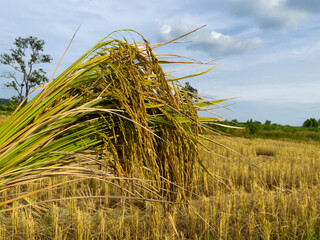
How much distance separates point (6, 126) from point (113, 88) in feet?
2.33

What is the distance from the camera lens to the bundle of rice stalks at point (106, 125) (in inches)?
59.0

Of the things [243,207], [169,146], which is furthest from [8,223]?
[243,207]

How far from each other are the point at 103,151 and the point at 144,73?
1.96ft

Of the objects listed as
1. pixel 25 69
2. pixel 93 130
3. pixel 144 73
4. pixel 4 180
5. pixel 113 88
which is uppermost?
pixel 25 69

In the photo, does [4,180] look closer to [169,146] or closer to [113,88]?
[113,88]

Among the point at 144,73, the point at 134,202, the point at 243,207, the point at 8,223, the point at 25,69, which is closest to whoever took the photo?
the point at 144,73

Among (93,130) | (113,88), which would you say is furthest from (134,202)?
(113,88)

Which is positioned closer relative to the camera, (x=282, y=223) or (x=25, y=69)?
(x=282, y=223)

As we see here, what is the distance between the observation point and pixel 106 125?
1.64 metres

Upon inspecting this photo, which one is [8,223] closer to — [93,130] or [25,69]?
[93,130]

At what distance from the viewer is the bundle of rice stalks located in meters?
1.50

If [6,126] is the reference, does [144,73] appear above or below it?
above

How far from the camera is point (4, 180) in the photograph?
1484mm

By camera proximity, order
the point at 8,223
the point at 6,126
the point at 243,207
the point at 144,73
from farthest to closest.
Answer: the point at 243,207
the point at 8,223
the point at 144,73
the point at 6,126
